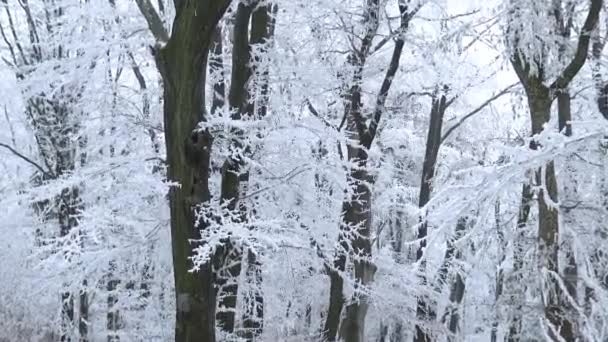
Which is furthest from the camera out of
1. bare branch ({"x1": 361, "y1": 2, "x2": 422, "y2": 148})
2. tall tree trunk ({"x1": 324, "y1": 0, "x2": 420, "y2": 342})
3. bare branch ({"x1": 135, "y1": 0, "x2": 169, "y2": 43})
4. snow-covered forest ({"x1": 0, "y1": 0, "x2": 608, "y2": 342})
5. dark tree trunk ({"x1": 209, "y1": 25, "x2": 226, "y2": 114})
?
bare branch ({"x1": 361, "y1": 2, "x2": 422, "y2": 148})

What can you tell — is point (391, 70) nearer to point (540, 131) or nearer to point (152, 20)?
point (540, 131)

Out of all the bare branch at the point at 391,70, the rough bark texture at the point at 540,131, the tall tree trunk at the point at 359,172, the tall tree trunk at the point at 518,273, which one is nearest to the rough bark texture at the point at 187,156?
the rough bark texture at the point at 540,131

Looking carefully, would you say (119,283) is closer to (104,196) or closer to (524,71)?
(104,196)

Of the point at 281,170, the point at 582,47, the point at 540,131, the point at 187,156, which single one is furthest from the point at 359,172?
the point at 187,156

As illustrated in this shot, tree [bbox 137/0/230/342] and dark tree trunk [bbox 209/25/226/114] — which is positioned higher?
dark tree trunk [bbox 209/25/226/114]

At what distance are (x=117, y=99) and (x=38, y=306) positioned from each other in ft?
23.0

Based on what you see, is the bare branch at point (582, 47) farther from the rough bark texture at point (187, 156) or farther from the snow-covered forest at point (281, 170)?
the rough bark texture at point (187, 156)

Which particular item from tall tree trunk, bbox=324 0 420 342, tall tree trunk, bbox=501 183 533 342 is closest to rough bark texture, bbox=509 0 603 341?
tall tree trunk, bbox=501 183 533 342

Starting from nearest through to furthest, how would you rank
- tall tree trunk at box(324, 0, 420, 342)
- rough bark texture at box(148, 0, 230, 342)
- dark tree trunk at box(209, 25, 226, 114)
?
rough bark texture at box(148, 0, 230, 342)
dark tree trunk at box(209, 25, 226, 114)
tall tree trunk at box(324, 0, 420, 342)

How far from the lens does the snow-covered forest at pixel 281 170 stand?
6.13 meters

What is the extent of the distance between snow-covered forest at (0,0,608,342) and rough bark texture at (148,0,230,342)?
0.07ft

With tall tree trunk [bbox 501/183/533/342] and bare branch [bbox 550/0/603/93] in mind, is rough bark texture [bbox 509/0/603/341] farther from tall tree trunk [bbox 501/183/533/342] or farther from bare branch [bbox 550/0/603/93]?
tall tree trunk [bbox 501/183/533/342]

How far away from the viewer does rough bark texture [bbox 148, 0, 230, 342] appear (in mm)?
5926

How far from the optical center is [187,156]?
6184 mm
